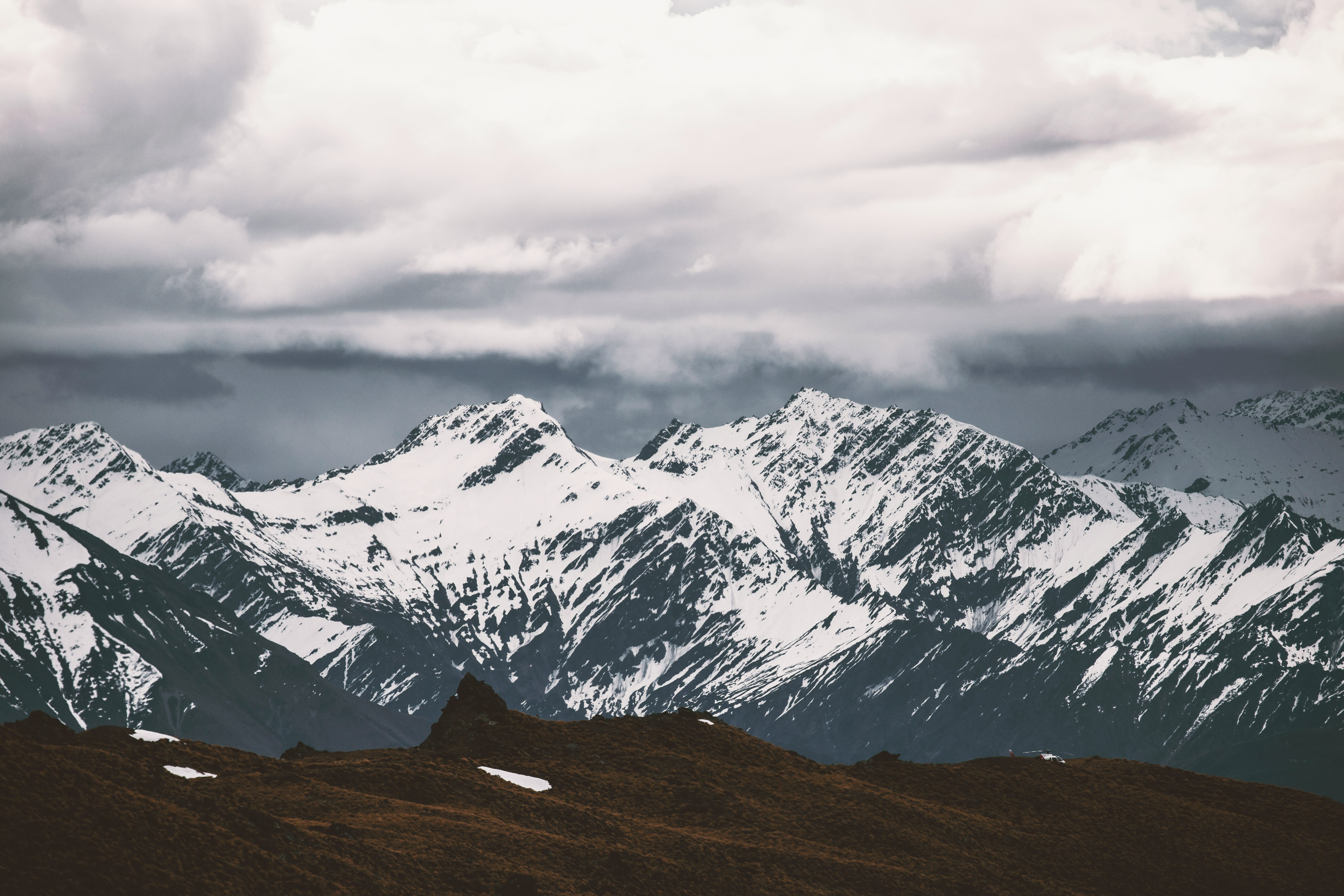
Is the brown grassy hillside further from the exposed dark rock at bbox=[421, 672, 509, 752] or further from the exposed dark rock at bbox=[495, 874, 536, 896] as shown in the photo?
the exposed dark rock at bbox=[421, 672, 509, 752]

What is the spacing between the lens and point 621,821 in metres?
93.4

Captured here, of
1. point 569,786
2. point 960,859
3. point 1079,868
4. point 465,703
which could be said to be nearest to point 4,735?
point 569,786

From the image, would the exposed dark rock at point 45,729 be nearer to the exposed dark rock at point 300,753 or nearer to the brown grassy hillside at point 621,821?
the brown grassy hillside at point 621,821

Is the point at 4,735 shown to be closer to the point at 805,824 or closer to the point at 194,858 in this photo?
the point at 194,858

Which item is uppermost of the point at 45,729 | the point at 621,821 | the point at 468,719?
the point at 45,729

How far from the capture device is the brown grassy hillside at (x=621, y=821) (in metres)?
66.8

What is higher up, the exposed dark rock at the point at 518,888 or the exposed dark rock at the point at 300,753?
the exposed dark rock at the point at 518,888

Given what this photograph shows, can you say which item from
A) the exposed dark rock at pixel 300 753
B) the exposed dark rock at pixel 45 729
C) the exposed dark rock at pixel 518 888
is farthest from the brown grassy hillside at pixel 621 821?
the exposed dark rock at pixel 300 753

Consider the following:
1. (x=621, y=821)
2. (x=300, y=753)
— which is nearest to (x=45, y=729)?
(x=300, y=753)

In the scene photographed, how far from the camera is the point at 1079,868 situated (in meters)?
99.4

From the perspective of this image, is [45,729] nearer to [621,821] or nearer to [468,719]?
[468,719]

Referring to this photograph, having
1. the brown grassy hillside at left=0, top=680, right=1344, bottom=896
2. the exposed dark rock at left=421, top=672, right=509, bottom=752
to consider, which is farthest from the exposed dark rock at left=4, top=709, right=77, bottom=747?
the exposed dark rock at left=421, top=672, right=509, bottom=752

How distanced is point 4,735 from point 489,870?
25.0 meters

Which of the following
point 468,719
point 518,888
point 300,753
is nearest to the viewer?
point 518,888
